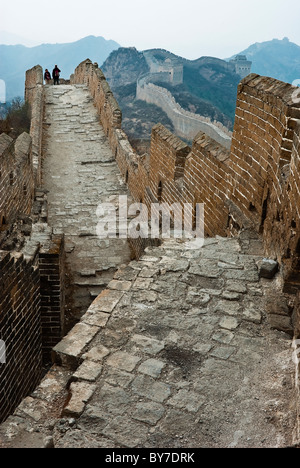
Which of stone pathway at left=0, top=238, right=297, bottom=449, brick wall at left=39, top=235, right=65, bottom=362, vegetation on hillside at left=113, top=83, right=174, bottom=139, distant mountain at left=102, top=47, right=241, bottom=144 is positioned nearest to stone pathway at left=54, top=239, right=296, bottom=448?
stone pathway at left=0, top=238, right=297, bottom=449

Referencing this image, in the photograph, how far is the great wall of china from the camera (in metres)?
2.88

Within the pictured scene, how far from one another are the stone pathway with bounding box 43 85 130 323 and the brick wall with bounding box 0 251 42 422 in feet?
6.14

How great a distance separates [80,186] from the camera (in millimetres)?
11977

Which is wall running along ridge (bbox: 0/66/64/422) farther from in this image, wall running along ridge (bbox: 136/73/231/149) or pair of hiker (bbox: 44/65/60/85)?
wall running along ridge (bbox: 136/73/231/149)

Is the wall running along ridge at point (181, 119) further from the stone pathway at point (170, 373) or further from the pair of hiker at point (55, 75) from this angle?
the stone pathway at point (170, 373)

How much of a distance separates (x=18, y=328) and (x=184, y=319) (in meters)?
1.91

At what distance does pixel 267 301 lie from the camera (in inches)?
163

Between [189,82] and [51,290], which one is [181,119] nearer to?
[51,290]

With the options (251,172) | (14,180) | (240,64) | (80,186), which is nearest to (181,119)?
(80,186)

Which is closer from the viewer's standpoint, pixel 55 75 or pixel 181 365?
pixel 181 365

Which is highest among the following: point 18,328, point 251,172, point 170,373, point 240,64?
point 240,64

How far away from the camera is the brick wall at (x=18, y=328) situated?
14.1 feet

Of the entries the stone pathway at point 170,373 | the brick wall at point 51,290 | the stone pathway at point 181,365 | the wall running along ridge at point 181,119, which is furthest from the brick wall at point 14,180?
the wall running along ridge at point 181,119
